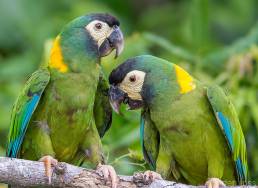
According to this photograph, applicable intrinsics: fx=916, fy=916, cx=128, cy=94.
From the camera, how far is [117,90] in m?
5.57

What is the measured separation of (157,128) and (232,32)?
4.06 meters

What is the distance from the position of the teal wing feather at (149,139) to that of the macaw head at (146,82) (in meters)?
0.14

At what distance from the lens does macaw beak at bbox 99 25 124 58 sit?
224 inches

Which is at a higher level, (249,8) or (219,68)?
(249,8)

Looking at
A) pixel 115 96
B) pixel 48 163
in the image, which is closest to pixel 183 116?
pixel 115 96

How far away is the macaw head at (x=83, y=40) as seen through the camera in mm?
5605

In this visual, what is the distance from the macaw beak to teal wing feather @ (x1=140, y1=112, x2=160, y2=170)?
45cm

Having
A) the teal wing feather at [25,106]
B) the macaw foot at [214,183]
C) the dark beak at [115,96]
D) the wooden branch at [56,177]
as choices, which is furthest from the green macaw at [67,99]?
the macaw foot at [214,183]

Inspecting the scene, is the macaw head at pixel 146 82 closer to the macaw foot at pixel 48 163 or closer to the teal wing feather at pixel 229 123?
the teal wing feather at pixel 229 123

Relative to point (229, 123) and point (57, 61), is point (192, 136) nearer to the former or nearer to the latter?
point (229, 123)

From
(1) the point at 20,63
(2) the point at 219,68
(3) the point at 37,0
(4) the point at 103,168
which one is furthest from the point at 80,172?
(3) the point at 37,0

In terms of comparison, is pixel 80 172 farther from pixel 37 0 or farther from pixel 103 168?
pixel 37 0

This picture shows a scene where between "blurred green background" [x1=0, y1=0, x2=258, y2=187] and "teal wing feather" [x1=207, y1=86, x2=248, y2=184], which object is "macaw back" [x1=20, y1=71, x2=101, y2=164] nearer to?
"blurred green background" [x1=0, y1=0, x2=258, y2=187]

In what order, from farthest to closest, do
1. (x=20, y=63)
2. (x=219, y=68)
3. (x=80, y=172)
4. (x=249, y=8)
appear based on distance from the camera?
(x=249, y=8)
(x=20, y=63)
(x=219, y=68)
(x=80, y=172)
